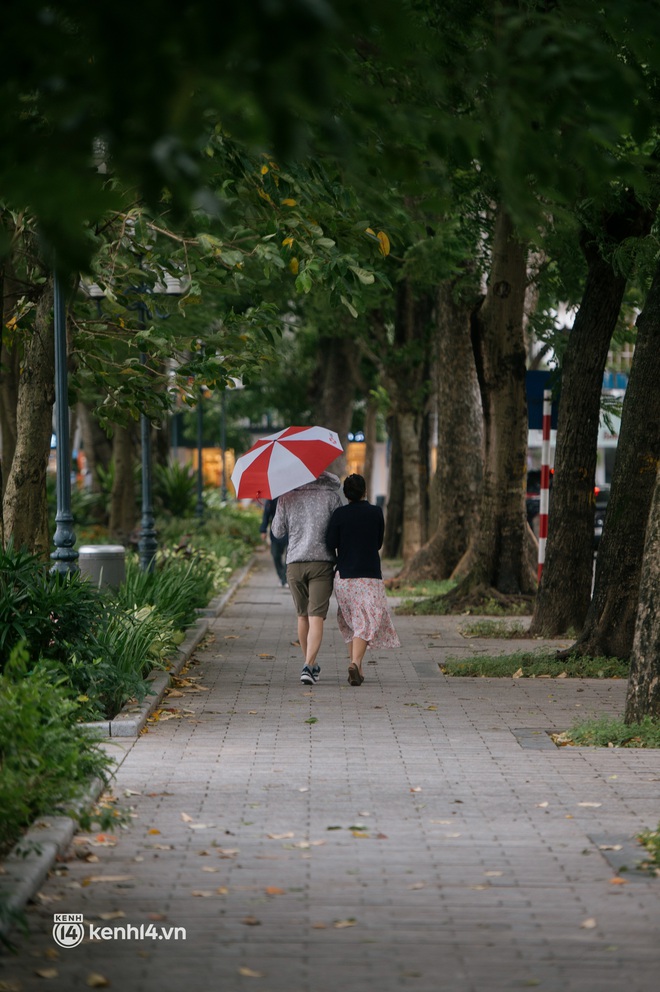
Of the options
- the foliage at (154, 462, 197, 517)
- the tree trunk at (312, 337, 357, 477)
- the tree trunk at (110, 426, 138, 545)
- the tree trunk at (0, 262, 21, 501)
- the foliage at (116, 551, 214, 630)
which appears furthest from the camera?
the tree trunk at (312, 337, 357, 477)

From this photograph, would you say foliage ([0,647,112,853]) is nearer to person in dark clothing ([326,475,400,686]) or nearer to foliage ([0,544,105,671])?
foliage ([0,544,105,671])

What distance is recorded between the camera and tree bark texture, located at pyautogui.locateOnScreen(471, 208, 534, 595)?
18453 millimetres

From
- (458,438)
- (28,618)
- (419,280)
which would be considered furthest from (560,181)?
(458,438)

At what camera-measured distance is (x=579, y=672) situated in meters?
13.0

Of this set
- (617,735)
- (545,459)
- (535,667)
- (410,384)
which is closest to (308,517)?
(535,667)

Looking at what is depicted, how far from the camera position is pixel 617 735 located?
946cm

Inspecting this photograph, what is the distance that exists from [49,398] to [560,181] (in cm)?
936

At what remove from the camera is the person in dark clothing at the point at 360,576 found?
41.1ft

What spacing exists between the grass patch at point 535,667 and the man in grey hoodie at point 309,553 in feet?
4.88

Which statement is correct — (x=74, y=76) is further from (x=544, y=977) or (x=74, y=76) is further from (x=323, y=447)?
(x=323, y=447)

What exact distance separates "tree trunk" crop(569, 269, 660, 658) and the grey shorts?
7.85 feet

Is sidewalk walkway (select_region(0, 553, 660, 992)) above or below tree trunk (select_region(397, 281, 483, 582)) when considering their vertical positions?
below

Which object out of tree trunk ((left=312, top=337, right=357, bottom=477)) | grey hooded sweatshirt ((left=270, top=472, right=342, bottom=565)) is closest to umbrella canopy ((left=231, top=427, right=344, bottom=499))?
grey hooded sweatshirt ((left=270, top=472, right=342, bottom=565))

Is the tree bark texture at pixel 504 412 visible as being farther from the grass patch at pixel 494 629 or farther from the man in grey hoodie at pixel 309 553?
the man in grey hoodie at pixel 309 553
